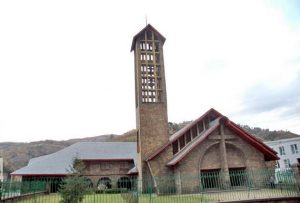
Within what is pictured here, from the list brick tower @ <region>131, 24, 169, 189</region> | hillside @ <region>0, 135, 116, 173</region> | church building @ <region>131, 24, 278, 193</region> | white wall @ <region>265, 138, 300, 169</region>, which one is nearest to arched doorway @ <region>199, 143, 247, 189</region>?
church building @ <region>131, 24, 278, 193</region>

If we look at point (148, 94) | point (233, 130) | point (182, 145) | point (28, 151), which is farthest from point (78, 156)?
point (28, 151)

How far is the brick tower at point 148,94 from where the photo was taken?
2866 centimetres

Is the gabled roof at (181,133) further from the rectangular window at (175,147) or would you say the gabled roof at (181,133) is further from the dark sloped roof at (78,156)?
the dark sloped roof at (78,156)

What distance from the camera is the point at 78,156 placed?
3697cm

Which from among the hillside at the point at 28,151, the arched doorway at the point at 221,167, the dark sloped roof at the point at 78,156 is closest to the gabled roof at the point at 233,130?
the arched doorway at the point at 221,167

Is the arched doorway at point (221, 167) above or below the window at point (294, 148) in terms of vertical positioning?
below

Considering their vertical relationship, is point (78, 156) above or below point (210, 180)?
above

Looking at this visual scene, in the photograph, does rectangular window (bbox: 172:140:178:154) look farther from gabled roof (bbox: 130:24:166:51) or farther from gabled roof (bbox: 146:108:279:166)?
gabled roof (bbox: 130:24:166:51)

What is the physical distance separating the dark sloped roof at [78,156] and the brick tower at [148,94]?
32.2ft

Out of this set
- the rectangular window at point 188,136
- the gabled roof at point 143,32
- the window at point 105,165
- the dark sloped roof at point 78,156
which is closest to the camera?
the rectangular window at point 188,136

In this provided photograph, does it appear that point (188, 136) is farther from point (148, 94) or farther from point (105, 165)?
point (105, 165)

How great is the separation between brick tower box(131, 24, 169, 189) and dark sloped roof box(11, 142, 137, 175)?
9830mm

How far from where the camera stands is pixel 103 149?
135 feet

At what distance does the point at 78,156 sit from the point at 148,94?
13573mm
